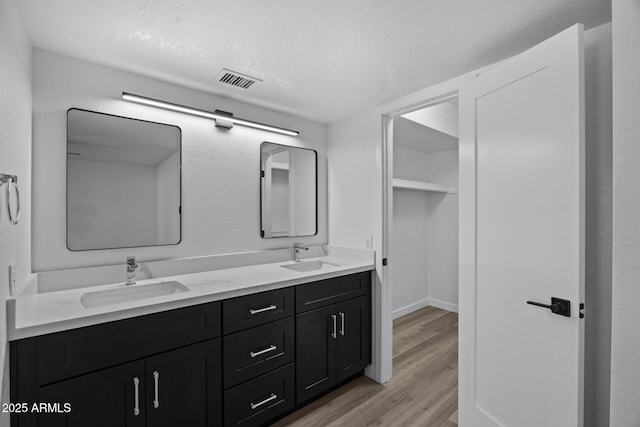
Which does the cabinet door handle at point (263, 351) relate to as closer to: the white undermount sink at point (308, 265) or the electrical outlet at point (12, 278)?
the white undermount sink at point (308, 265)

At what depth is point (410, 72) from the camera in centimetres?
189

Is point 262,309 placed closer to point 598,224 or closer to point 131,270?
point 131,270

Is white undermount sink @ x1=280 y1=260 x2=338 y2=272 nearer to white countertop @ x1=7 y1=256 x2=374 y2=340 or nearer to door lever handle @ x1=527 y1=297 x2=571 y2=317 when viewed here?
white countertop @ x1=7 y1=256 x2=374 y2=340

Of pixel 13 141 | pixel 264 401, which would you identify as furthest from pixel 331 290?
pixel 13 141

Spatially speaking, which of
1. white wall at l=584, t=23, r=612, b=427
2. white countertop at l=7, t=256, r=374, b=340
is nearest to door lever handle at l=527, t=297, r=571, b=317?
white wall at l=584, t=23, r=612, b=427

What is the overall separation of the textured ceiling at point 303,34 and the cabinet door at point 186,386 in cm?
163

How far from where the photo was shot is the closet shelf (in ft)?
10.5

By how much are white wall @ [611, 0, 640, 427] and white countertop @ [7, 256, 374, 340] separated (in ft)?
4.92

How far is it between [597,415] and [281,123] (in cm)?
276

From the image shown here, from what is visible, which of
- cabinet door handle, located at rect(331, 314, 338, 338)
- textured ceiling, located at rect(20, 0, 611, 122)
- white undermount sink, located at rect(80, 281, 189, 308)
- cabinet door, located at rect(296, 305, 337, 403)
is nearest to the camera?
textured ceiling, located at rect(20, 0, 611, 122)

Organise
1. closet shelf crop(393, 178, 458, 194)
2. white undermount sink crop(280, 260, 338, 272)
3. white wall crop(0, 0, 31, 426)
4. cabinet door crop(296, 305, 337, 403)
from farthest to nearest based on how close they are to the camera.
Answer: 1. closet shelf crop(393, 178, 458, 194)
2. white undermount sink crop(280, 260, 338, 272)
3. cabinet door crop(296, 305, 337, 403)
4. white wall crop(0, 0, 31, 426)

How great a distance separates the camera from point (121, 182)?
1851mm

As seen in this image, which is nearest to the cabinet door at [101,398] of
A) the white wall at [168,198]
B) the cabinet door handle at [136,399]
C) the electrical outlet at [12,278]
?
the cabinet door handle at [136,399]

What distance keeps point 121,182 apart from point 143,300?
861 mm
